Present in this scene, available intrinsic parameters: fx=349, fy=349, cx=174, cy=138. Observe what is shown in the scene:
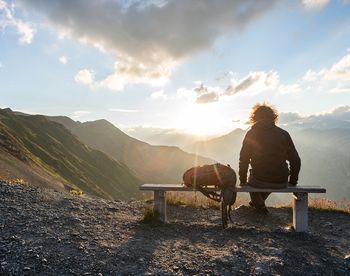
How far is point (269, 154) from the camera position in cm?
928

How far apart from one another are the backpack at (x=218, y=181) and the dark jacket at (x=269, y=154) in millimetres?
859

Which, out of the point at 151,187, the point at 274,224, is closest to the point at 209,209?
the point at 274,224

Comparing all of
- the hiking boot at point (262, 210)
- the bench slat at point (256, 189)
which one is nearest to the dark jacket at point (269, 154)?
the bench slat at point (256, 189)

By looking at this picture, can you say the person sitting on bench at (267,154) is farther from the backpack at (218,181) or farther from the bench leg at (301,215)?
the backpack at (218,181)

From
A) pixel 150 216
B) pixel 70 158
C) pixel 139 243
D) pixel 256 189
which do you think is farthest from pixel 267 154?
pixel 70 158

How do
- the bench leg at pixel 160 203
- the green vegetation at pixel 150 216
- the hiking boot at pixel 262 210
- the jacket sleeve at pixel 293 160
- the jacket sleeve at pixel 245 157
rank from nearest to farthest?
the green vegetation at pixel 150 216 → the bench leg at pixel 160 203 → the jacket sleeve at pixel 293 160 → the jacket sleeve at pixel 245 157 → the hiking boot at pixel 262 210

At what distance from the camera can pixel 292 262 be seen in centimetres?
646

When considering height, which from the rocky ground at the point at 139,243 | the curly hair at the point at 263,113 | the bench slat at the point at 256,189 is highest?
the curly hair at the point at 263,113

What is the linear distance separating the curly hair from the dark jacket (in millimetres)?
203

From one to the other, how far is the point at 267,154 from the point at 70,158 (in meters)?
103

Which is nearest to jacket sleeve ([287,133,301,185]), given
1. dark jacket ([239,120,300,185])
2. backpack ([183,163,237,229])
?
dark jacket ([239,120,300,185])

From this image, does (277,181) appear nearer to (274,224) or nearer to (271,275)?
(274,224)

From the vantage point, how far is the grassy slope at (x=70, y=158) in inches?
3346

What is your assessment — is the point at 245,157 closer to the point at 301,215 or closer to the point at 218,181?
the point at 218,181
